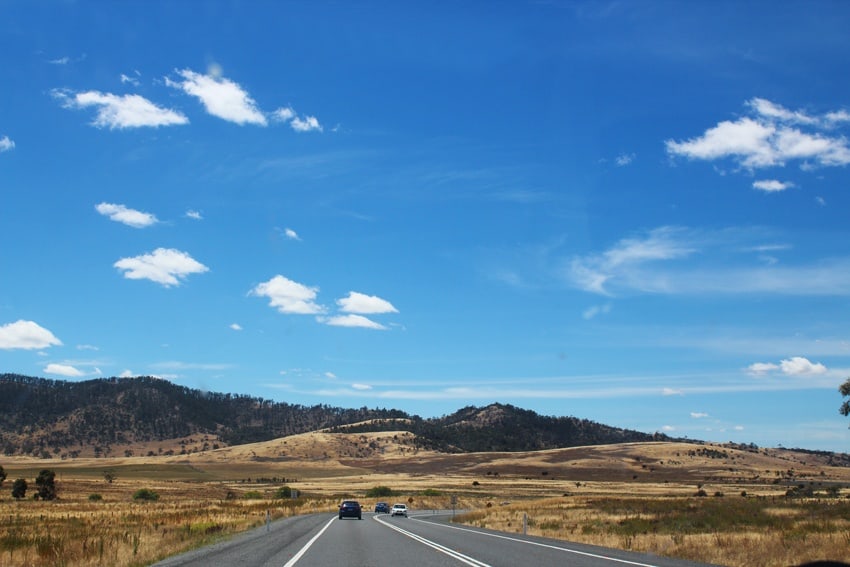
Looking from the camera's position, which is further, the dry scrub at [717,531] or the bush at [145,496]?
the bush at [145,496]

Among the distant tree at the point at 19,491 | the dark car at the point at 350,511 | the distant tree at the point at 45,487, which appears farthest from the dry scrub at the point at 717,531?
the distant tree at the point at 19,491

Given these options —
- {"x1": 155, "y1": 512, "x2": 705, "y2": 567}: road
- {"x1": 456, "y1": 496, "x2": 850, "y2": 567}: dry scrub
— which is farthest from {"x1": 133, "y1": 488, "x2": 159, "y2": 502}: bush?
{"x1": 155, "y1": 512, "x2": 705, "y2": 567}: road

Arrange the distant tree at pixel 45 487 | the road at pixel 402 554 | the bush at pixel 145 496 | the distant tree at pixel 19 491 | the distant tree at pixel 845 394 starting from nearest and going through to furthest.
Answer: the road at pixel 402 554 → the distant tree at pixel 845 394 → the distant tree at pixel 45 487 → the distant tree at pixel 19 491 → the bush at pixel 145 496

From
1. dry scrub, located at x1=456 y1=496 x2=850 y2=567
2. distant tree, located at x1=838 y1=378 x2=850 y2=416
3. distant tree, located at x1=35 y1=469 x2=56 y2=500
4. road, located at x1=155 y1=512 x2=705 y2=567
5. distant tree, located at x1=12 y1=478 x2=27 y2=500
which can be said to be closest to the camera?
road, located at x1=155 y1=512 x2=705 y2=567

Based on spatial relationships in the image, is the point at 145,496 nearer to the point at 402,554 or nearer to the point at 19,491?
the point at 19,491

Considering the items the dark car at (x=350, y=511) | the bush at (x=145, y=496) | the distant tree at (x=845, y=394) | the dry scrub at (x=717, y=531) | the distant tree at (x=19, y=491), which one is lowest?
the bush at (x=145, y=496)

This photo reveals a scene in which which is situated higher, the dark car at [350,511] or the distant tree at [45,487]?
the dark car at [350,511]

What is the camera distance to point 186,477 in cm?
17088

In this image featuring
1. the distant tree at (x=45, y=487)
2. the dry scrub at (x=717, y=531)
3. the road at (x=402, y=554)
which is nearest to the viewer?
the road at (x=402, y=554)

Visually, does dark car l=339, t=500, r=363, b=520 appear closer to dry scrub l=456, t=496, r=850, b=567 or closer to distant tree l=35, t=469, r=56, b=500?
dry scrub l=456, t=496, r=850, b=567

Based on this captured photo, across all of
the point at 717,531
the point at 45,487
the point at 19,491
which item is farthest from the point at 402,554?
the point at 19,491

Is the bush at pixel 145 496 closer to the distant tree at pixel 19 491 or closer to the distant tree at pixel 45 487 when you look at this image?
the distant tree at pixel 45 487

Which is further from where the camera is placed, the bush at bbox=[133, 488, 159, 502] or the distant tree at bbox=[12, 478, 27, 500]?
the bush at bbox=[133, 488, 159, 502]

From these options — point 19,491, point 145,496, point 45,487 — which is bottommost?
point 145,496
